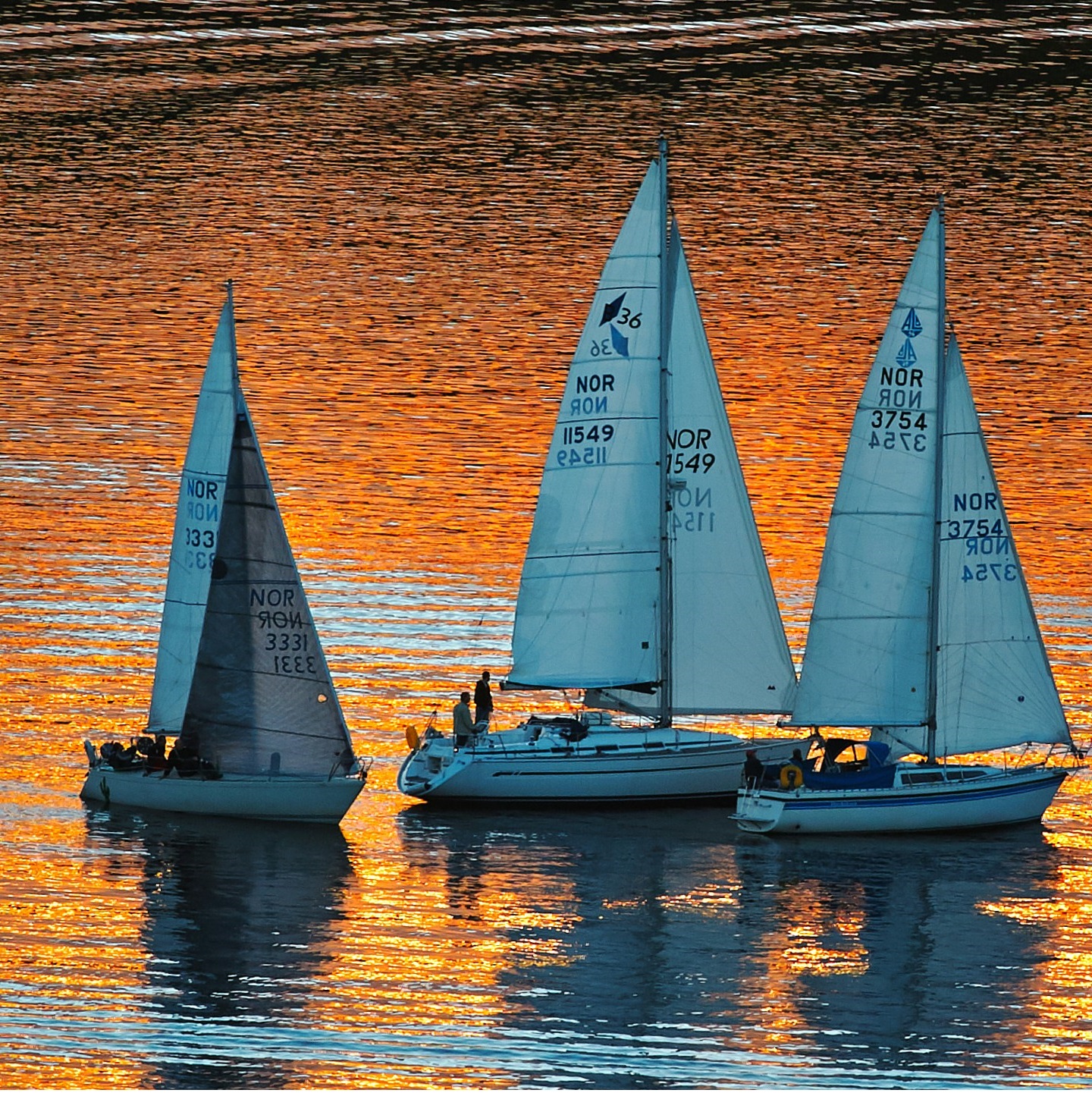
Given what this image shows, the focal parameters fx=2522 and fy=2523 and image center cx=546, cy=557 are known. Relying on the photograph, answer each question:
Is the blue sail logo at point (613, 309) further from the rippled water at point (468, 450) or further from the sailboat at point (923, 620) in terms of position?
the rippled water at point (468, 450)

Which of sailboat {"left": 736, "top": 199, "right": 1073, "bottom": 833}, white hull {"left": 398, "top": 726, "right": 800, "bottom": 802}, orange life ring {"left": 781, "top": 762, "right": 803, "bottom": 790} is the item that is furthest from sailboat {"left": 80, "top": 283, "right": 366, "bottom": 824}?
sailboat {"left": 736, "top": 199, "right": 1073, "bottom": 833}

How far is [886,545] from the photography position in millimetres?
54844

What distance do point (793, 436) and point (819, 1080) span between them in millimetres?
50023

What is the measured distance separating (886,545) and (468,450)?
32977mm

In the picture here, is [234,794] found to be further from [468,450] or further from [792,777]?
[468,450]

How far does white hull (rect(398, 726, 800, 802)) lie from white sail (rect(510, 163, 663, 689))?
2.48 meters

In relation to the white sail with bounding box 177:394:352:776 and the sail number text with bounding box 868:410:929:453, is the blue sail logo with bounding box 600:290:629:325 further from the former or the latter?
the white sail with bounding box 177:394:352:776

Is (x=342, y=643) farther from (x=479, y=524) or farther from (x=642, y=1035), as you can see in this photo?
(x=642, y=1035)

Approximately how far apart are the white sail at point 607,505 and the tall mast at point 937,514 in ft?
21.0

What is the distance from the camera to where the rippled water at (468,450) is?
43.0 m

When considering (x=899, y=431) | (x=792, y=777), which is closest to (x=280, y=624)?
(x=792, y=777)

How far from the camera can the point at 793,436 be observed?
8750 cm

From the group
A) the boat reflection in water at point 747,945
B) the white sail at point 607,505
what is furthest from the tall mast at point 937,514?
the white sail at point 607,505

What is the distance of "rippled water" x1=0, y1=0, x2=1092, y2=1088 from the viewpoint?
141 feet
